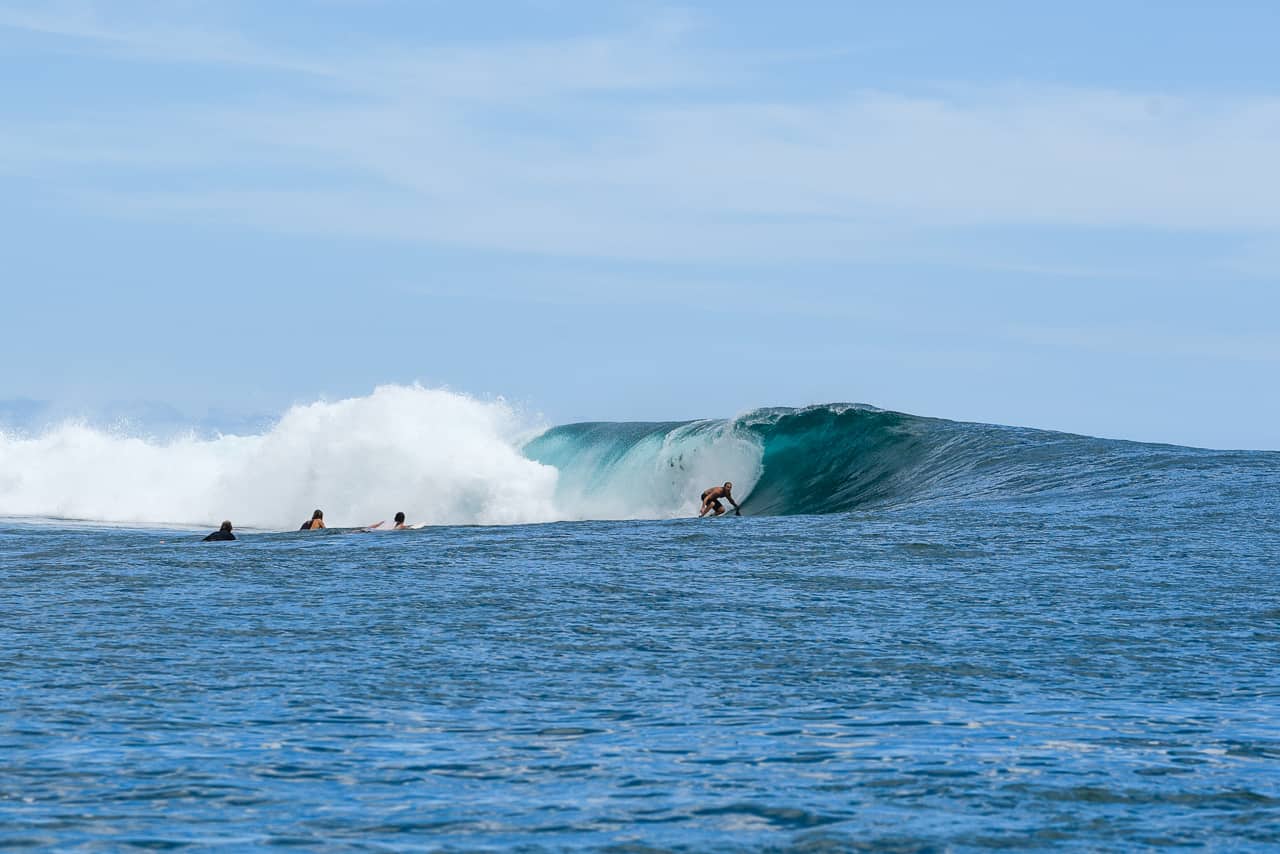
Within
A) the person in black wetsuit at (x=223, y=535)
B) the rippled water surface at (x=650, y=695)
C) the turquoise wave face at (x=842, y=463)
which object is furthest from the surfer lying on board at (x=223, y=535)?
the turquoise wave face at (x=842, y=463)

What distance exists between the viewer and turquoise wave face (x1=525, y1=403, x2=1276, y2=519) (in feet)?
89.6

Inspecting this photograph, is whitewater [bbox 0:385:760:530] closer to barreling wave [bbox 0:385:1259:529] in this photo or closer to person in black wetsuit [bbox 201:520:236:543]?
barreling wave [bbox 0:385:1259:529]

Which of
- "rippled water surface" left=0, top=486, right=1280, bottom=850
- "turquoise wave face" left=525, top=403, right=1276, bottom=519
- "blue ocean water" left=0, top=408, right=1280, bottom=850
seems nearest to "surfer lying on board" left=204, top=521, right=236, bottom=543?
"blue ocean water" left=0, top=408, right=1280, bottom=850

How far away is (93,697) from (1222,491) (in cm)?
1836

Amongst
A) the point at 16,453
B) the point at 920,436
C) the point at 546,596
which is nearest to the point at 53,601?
the point at 546,596

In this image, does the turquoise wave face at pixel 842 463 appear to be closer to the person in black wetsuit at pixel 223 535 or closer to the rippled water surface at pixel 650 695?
the rippled water surface at pixel 650 695

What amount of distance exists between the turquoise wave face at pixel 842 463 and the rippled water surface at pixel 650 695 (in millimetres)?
8880

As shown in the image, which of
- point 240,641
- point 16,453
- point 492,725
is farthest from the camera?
point 16,453

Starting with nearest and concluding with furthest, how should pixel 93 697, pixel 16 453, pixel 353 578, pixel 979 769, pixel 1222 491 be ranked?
pixel 979 769, pixel 93 697, pixel 353 578, pixel 1222 491, pixel 16 453

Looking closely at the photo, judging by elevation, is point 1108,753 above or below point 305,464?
below

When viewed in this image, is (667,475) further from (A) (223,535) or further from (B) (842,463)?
(A) (223,535)

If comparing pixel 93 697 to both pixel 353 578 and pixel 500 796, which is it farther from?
pixel 353 578

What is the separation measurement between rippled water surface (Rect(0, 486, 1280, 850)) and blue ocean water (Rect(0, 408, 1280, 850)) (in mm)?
37

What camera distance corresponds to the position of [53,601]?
1455 centimetres
